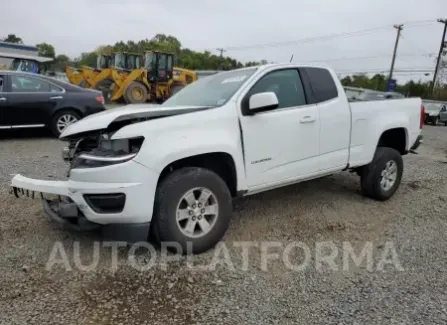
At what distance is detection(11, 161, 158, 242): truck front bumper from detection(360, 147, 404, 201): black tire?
3181mm

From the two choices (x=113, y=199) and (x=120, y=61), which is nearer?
(x=113, y=199)

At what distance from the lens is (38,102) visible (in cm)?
925

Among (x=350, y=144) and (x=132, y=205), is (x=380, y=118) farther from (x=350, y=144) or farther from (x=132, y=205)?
(x=132, y=205)

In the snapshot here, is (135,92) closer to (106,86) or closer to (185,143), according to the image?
(106,86)

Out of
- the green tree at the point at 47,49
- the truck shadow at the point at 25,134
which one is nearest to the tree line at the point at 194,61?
the green tree at the point at 47,49

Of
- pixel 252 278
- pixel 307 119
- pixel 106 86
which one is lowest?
pixel 252 278

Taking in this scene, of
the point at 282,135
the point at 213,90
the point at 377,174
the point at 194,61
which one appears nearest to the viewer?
the point at 282,135

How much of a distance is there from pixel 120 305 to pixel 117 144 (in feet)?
4.29

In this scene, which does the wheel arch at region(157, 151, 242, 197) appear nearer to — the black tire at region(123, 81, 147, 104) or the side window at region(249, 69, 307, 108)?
the side window at region(249, 69, 307, 108)

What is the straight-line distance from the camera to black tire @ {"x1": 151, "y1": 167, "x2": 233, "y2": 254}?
365 cm

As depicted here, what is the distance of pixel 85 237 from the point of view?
4242mm

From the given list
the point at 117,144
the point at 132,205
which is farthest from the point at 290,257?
the point at 117,144

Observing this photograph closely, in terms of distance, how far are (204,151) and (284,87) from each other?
55.5 inches

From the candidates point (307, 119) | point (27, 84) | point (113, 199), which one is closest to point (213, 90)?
point (307, 119)
